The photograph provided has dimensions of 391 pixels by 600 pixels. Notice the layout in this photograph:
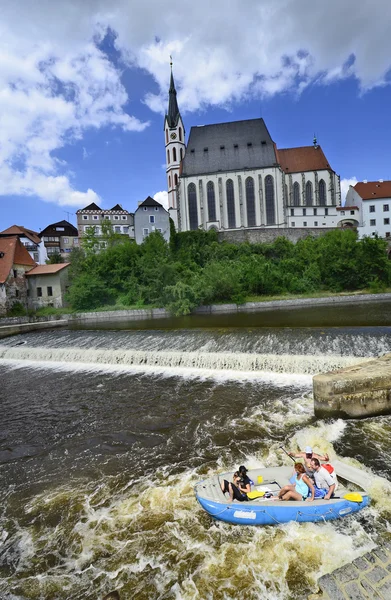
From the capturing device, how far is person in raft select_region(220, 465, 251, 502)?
19.4 feet

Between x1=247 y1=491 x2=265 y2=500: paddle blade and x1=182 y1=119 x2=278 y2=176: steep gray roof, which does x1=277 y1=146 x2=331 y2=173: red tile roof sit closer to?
x1=182 y1=119 x2=278 y2=176: steep gray roof

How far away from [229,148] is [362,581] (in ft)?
218

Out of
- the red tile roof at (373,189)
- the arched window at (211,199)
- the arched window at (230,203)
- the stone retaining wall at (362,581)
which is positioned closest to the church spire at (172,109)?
the arched window at (211,199)

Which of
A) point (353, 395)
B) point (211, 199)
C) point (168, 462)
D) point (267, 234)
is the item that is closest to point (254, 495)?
point (168, 462)

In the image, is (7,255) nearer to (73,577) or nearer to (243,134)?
(73,577)

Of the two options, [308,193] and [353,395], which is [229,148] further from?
[353,395]

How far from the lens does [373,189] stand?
187 feet

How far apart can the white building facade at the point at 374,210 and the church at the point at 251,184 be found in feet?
13.4

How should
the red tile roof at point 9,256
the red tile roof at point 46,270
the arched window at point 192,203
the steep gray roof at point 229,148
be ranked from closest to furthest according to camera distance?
the red tile roof at point 9,256 < the red tile roof at point 46,270 < the steep gray roof at point 229,148 < the arched window at point 192,203

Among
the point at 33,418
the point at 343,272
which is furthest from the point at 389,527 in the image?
the point at 343,272

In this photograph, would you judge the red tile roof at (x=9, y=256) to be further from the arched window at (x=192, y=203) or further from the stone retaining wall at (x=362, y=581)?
the stone retaining wall at (x=362, y=581)

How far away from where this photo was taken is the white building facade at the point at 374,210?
5488 centimetres

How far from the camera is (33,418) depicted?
10938mm

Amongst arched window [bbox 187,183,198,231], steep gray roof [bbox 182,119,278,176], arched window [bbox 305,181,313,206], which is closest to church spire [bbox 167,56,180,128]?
steep gray roof [bbox 182,119,278,176]
